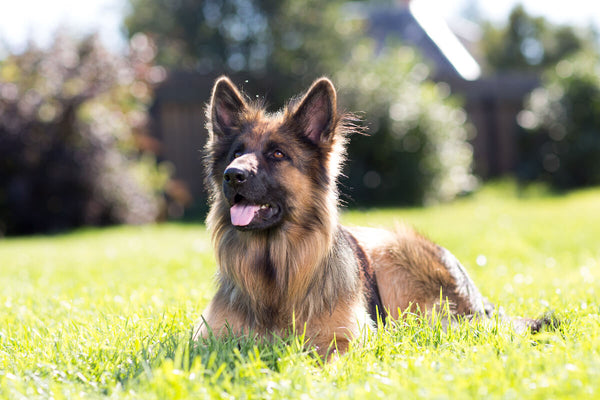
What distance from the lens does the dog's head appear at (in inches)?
143

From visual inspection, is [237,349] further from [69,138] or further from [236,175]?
[69,138]

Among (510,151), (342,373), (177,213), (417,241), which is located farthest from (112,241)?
(510,151)

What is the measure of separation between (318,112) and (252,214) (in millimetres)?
895

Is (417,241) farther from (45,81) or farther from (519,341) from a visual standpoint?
(45,81)

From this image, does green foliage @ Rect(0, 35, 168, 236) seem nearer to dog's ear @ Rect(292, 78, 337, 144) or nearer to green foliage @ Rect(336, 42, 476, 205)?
green foliage @ Rect(336, 42, 476, 205)

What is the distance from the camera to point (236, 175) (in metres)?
3.49

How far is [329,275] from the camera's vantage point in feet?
12.4

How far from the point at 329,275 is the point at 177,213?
10764mm

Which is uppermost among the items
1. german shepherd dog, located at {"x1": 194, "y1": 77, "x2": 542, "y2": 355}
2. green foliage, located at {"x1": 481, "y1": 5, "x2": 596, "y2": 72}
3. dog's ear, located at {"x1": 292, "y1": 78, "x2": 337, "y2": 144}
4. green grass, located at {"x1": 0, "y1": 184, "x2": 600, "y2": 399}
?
green foliage, located at {"x1": 481, "y1": 5, "x2": 596, "y2": 72}

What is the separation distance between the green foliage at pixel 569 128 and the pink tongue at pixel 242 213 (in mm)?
14178

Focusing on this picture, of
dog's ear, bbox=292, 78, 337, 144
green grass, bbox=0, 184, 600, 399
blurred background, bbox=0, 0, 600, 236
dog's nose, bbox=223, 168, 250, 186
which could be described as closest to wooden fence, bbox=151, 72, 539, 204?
blurred background, bbox=0, 0, 600, 236

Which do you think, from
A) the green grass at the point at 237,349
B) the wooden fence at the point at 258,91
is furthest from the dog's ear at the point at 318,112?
the wooden fence at the point at 258,91

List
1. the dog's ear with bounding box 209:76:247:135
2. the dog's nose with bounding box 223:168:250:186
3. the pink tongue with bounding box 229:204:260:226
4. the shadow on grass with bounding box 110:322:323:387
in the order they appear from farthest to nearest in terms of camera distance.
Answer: the dog's ear with bounding box 209:76:247:135, the pink tongue with bounding box 229:204:260:226, the dog's nose with bounding box 223:168:250:186, the shadow on grass with bounding box 110:322:323:387

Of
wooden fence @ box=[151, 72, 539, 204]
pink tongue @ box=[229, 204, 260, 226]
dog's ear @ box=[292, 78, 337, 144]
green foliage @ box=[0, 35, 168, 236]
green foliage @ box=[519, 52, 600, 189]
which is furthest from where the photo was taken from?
green foliage @ box=[519, 52, 600, 189]
